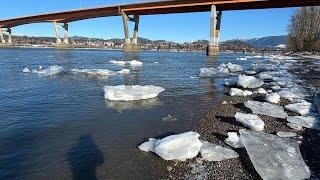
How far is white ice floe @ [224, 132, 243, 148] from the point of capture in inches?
274

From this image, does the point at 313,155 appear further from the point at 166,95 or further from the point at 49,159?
the point at 166,95

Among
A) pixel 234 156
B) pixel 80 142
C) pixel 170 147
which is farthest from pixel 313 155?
pixel 80 142

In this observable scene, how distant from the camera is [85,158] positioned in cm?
623

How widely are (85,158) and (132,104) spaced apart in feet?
17.2

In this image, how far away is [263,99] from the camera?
507 inches

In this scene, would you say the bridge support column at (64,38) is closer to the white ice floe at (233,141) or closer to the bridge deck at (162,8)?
the bridge deck at (162,8)

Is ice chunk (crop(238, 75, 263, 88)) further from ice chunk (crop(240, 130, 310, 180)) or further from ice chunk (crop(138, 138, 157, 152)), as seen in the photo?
ice chunk (crop(138, 138, 157, 152))

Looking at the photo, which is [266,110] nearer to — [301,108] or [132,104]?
[301,108]

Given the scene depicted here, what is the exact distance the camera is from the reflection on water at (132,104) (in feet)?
35.8

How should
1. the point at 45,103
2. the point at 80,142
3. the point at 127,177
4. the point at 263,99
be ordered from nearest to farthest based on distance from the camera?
the point at 127,177 < the point at 80,142 < the point at 45,103 < the point at 263,99

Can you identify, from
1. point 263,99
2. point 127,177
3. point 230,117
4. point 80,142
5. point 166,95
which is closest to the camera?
point 127,177

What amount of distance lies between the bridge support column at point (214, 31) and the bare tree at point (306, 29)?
21.2 meters

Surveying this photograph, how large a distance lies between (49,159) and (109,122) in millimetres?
2938

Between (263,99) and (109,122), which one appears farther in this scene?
(263,99)
